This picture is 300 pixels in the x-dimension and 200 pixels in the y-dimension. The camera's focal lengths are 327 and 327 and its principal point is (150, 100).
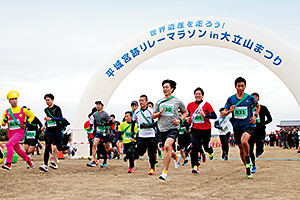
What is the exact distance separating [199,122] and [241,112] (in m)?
1.21

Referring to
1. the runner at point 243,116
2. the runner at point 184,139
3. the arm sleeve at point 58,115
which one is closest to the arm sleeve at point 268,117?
the runner at point 243,116

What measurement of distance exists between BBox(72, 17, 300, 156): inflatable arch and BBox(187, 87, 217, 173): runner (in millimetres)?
6819

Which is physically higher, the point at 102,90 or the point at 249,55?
the point at 249,55

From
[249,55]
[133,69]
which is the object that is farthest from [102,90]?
[249,55]

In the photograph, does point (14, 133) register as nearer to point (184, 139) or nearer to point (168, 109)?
point (168, 109)

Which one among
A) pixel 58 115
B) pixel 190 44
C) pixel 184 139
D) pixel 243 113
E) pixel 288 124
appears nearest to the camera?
pixel 243 113

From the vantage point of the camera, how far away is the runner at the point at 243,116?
20.2 ft

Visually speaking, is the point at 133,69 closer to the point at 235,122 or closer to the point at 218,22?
the point at 218,22

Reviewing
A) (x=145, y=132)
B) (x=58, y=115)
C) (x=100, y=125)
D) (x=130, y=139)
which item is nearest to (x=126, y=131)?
(x=100, y=125)

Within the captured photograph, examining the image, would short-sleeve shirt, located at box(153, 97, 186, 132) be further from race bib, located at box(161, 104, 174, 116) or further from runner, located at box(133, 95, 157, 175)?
runner, located at box(133, 95, 157, 175)

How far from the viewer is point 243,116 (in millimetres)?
6184

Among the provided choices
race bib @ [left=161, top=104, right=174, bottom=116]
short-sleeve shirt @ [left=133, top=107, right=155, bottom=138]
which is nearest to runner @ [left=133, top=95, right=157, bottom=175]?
short-sleeve shirt @ [left=133, top=107, right=155, bottom=138]

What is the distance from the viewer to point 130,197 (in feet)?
14.2

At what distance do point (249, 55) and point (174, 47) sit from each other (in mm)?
3137
